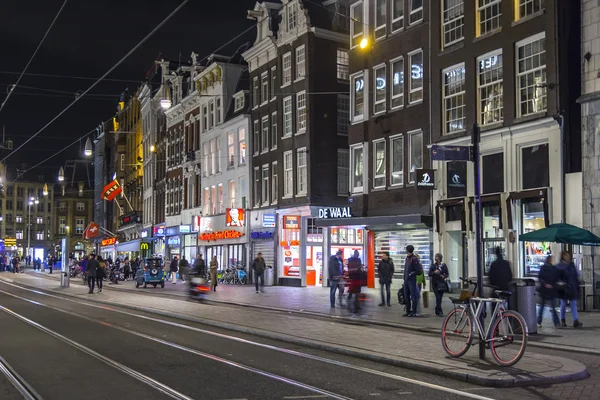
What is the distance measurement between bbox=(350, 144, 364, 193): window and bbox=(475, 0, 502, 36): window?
8.92 metres

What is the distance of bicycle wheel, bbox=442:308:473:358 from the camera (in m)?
12.1

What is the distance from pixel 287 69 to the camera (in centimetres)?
4219

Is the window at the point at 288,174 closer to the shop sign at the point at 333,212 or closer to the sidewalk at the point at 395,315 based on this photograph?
the shop sign at the point at 333,212

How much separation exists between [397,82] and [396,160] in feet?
11.5

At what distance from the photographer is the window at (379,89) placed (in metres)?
34.2

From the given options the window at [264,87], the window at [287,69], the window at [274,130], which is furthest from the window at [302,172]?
the window at [264,87]

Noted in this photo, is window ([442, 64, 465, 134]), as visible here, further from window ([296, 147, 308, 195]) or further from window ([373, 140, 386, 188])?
window ([296, 147, 308, 195])

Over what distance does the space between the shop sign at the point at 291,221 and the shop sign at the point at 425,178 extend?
11.5 m

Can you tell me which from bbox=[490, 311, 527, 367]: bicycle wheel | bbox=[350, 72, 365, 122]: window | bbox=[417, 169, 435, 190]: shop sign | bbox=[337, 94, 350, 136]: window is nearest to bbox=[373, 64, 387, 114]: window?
bbox=[350, 72, 365, 122]: window

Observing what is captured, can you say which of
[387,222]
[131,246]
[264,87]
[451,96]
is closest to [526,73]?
[451,96]

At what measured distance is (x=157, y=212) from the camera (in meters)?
65.8

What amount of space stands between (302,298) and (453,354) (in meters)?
17.7

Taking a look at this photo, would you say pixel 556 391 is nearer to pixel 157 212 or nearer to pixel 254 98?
pixel 254 98

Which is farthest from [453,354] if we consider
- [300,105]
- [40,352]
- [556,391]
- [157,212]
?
[157,212]
